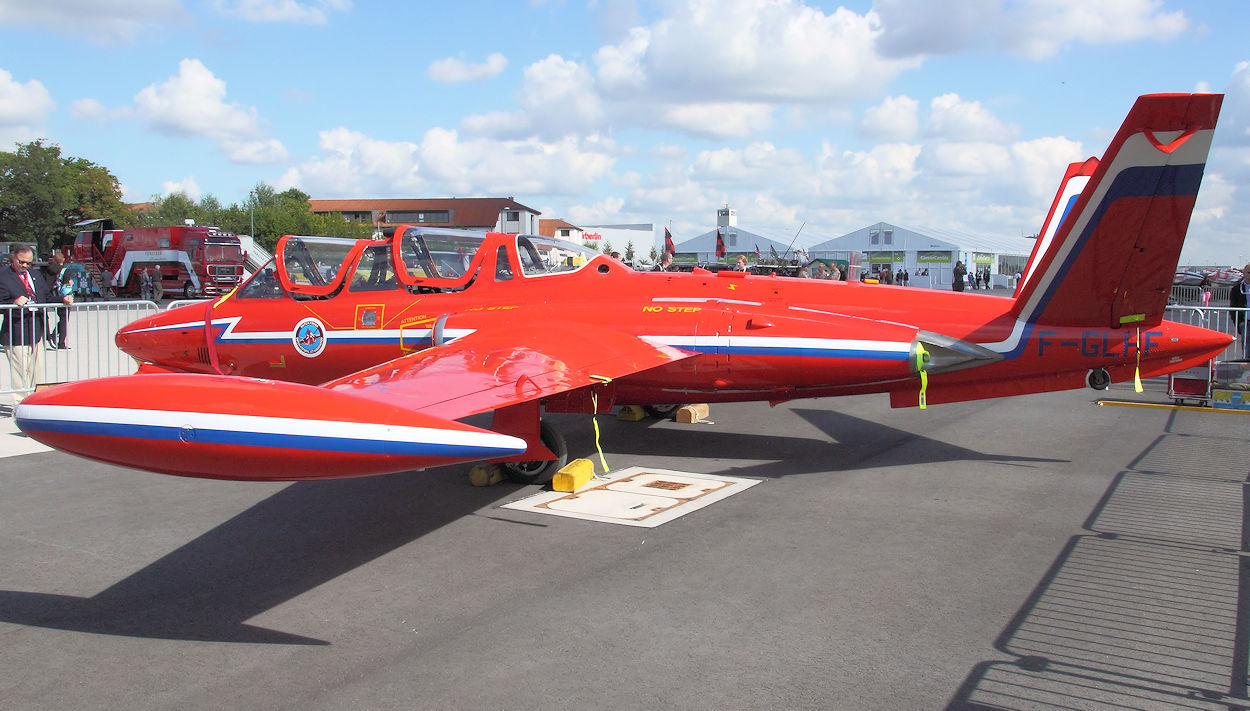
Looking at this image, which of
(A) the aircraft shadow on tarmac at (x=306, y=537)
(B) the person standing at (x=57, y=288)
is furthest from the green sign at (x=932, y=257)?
(B) the person standing at (x=57, y=288)

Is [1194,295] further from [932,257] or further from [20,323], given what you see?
[20,323]

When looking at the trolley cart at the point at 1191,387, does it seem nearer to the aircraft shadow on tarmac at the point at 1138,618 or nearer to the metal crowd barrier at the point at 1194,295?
the aircraft shadow on tarmac at the point at 1138,618

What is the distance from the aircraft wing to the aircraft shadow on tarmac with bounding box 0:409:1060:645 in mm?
1208

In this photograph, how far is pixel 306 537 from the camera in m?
6.57

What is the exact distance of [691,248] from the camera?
7556 cm

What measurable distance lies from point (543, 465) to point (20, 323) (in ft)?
28.0

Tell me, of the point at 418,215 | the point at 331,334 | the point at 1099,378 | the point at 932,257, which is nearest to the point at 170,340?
the point at 331,334

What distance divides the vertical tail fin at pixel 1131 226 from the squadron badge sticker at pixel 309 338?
7.31 meters

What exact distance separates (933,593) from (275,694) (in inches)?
149

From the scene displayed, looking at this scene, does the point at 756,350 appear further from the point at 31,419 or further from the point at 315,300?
the point at 31,419

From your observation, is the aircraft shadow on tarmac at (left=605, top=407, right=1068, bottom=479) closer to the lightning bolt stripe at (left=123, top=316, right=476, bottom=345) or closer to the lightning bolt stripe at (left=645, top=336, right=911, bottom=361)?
the lightning bolt stripe at (left=645, top=336, right=911, bottom=361)

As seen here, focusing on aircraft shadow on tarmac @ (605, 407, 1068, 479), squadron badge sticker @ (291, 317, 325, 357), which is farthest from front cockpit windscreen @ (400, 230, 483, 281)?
aircraft shadow on tarmac @ (605, 407, 1068, 479)

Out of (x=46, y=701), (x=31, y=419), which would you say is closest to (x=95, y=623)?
(x=46, y=701)

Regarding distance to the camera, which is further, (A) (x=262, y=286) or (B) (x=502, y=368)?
(A) (x=262, y=286)
